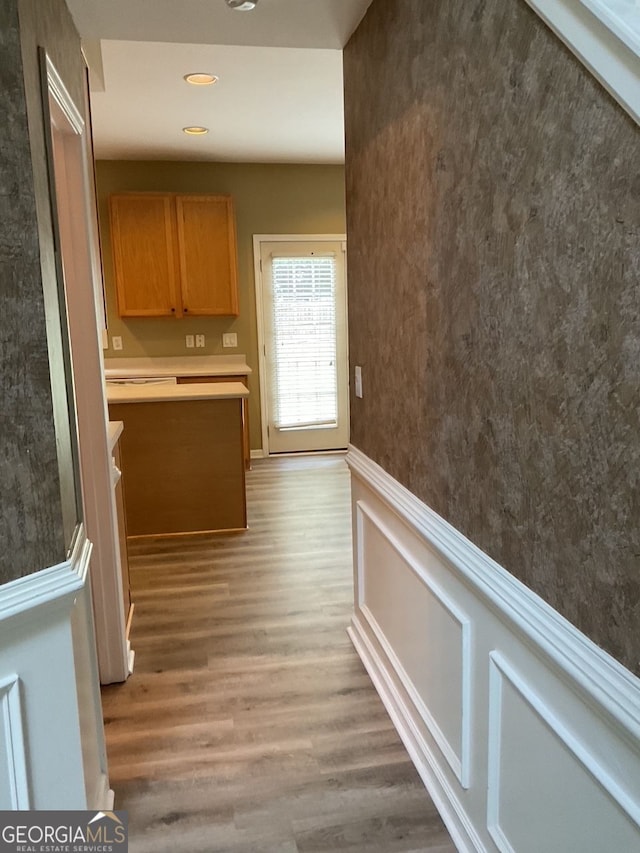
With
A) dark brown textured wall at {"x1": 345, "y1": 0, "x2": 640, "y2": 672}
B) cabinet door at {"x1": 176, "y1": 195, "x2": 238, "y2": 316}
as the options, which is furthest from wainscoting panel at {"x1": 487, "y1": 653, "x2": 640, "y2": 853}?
cabinet door at {"x1": 176, "y1": 195, "x2": 238, "y2": 316}

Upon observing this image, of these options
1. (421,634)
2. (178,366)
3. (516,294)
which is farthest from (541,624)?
(178,366)

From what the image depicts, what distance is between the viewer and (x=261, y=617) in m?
3.05

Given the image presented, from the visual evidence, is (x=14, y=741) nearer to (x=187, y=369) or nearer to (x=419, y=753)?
(x=419, y=753)

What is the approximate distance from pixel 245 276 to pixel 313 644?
3912 millimetres

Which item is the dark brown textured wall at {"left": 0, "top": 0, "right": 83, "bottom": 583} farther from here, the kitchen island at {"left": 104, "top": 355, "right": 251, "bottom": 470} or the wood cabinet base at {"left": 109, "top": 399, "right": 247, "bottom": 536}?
the kitchen island at {"left": 104, "top": 355, "right": 251, "bottom": 470}

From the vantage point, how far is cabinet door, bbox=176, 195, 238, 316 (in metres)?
5.45

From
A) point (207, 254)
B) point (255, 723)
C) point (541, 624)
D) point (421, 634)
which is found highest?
point (207, 254)

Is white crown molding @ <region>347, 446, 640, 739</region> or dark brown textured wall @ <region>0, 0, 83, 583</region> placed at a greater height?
dark brown textured wall @ <region>0, 0, 83, 583</region>

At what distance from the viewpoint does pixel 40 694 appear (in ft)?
4.41

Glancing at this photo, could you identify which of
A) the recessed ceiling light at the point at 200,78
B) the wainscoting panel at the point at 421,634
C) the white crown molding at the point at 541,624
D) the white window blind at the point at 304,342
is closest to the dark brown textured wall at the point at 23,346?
the white crown molding at the point at 541,624

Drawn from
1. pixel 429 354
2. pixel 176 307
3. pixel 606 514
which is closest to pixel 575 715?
pixel 606 514

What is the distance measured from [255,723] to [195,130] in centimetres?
399

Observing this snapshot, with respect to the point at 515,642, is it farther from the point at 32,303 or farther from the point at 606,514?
the point at 32,303

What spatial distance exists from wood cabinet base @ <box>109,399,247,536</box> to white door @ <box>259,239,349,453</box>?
79.8 inches
